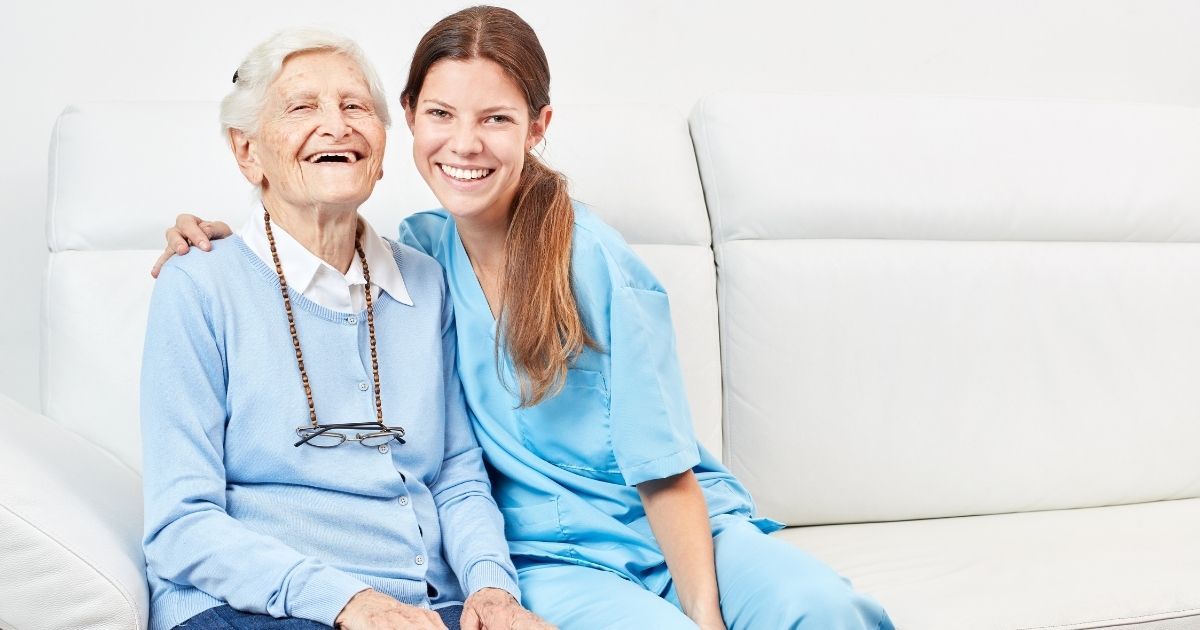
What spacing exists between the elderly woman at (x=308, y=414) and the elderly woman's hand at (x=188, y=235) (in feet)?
0.10

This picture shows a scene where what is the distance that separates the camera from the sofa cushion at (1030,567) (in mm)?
1480

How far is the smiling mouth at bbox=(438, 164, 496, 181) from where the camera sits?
144 centimetres

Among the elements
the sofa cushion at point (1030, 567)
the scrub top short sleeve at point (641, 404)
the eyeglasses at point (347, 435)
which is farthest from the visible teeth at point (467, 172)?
the sofa cushion at point (1030, 567)

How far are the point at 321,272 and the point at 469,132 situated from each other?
0.86 ft

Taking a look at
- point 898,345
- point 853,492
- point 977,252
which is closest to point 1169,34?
point 977,252

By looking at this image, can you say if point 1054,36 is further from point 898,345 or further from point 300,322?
point 300,322

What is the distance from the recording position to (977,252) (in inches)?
79.7

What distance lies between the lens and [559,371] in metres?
1.45

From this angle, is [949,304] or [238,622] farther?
[949,304]

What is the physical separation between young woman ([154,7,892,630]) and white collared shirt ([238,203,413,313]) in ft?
0.24

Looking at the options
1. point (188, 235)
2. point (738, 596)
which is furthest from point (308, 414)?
point (738, 596)

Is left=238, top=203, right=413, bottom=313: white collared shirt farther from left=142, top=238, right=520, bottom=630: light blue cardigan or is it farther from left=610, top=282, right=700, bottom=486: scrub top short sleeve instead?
left=610, top=282, right=700, bottom=486: scrub top short sleeve

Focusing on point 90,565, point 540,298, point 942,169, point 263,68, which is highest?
point 263,68

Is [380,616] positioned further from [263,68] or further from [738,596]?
[263,68]
